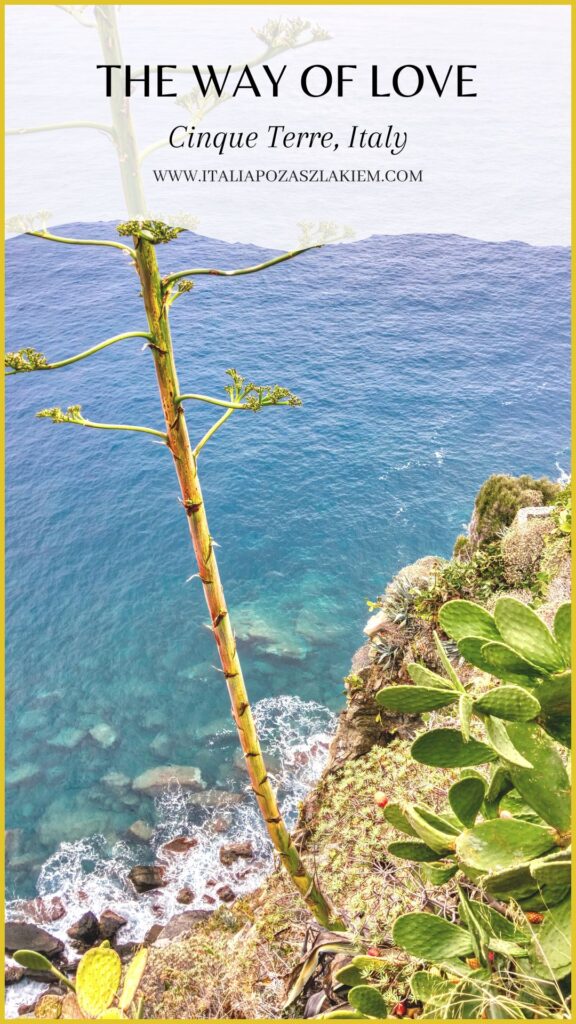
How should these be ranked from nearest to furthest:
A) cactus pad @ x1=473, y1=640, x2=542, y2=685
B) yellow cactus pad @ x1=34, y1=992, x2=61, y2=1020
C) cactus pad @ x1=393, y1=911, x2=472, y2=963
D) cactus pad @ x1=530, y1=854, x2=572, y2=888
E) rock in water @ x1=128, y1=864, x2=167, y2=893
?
1. cactus pad @ x1=530, y1=854, x2=572, y2=888
2. cactus pad @ x1=473, y1=640, x2=542, y2=685
3. cactus pad @ x1=393, y1=911, x2=472, y2=963
4. yellow cactus pad @ x1=34, y1=992, x2=61, y2=1020
5. rock in water @ x1=128, y1=864, x2=167, y2=893

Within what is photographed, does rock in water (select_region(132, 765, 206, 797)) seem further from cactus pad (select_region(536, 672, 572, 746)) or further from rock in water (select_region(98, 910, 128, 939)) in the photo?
cactus pad (select_region(536, 672, 572, 746))

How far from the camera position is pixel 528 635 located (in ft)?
6.65

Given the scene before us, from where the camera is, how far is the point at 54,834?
10.6 metres

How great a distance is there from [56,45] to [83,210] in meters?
0.72

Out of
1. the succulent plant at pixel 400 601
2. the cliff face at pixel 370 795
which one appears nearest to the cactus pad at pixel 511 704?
the cliff face at pixel 370 795

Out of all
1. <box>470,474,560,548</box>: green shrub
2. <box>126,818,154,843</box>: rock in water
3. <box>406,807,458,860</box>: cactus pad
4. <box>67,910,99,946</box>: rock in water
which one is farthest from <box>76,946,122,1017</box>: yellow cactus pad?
<box>126,818,154,843</box>: rock in water

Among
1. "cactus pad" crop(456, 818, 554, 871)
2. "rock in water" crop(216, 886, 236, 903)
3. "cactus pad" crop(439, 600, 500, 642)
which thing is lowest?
"rock in water" crop(216, 886, 236, 903)

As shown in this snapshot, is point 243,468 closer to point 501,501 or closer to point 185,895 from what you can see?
point 501,501

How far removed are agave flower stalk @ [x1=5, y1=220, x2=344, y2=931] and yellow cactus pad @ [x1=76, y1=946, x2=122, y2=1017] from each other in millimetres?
1133

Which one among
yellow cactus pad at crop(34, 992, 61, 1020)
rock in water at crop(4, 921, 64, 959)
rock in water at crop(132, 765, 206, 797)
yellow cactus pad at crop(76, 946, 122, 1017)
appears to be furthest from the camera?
rock in water at crop(132, 765, 206, 797)

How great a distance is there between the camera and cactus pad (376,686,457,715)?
2.17 metres

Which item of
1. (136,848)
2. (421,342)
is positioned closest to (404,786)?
(136,848)

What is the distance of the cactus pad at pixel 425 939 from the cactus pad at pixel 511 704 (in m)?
0.88

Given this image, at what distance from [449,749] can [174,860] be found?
9.40m
